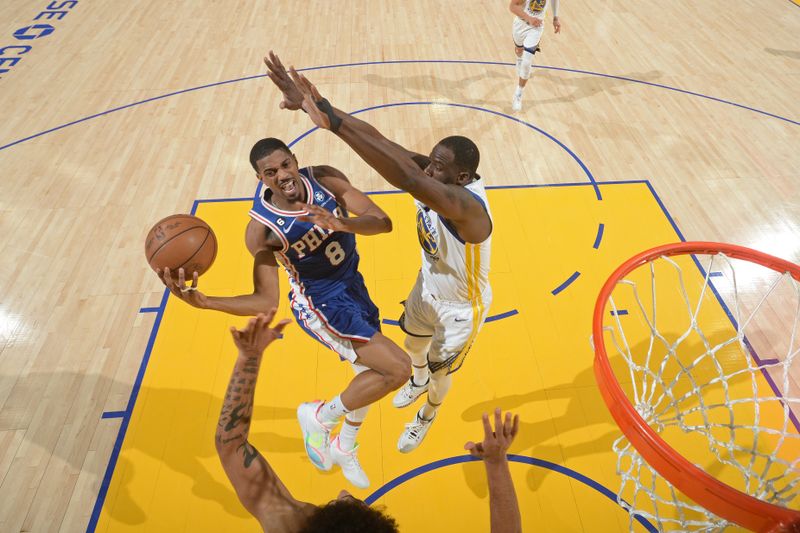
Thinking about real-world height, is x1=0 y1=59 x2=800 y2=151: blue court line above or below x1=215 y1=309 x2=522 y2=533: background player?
below

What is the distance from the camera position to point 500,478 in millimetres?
1964

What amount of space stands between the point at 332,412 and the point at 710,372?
2.95 meters

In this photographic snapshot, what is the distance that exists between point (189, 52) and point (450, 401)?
7.31 m

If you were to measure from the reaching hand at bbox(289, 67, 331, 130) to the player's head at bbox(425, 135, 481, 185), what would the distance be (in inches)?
29.7

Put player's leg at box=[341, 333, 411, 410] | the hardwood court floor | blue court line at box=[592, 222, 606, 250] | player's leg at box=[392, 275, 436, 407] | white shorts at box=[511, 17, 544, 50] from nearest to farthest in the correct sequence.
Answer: player's leg at box=[341, 333, 411, 410] < player's leg at box=[392, 275, 436, 407] < the hardwood court floor < blue court line at box=[592, 222, 606, 250] < white shorts at box=[511, 17, 544, 50]

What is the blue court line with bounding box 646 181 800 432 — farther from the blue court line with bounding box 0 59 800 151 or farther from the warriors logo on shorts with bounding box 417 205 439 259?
the blue court line with bounding box 0 59 800 151

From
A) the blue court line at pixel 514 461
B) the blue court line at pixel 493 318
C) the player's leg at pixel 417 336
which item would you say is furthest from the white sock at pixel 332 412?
the blue court line at pixel 493 318

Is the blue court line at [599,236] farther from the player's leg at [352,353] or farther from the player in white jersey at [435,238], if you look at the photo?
the player's leg at [352,353]

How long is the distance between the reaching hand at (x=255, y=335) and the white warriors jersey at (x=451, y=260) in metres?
1.09

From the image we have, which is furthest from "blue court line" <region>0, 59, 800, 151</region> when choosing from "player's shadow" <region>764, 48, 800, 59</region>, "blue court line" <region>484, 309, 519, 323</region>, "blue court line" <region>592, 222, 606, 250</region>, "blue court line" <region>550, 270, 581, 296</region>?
"blue court line" <region>484, 309, 519, 323</region>

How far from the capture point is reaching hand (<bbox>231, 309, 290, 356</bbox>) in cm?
208

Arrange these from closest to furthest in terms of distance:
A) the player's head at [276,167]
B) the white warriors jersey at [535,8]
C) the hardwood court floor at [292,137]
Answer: the player's head at [276,167], the hardwood court floor at [292,137], the white warriors jersey at [535,8]

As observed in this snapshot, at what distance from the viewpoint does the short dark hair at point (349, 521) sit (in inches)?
64.7

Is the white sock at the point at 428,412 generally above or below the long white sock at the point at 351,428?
below
